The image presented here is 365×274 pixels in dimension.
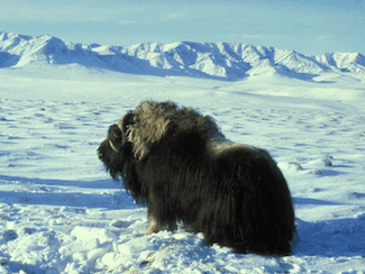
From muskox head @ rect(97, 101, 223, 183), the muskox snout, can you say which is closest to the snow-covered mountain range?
the muskox snout

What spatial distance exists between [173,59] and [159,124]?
10649 cm

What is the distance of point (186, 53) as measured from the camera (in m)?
122

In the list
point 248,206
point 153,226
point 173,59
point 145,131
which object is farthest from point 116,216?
point 173,59

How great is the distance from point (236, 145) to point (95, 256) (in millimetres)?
1004

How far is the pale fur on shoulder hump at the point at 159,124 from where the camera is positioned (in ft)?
6.98

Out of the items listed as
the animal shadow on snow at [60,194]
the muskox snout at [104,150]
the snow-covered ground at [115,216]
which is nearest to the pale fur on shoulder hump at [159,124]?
the muskox snout at [104,150]

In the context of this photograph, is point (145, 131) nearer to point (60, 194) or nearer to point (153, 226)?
point (153, 226)

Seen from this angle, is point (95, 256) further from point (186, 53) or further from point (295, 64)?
point (295, 64)

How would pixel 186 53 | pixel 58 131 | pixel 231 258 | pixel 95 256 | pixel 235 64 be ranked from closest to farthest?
1. pixel 231 258
2. pixel 95 256
3. pixel 58 131
4. pixel 235 64
5. pixel 186 53

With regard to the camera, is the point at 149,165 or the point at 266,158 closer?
the point at 266,158

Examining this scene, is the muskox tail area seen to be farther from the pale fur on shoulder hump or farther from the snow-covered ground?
the pale fur on shoulder hump

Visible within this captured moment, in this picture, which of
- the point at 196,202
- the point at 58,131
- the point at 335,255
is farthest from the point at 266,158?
the point at 58,131

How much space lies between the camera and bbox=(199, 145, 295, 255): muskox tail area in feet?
6.09

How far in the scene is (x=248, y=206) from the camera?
185 cm
